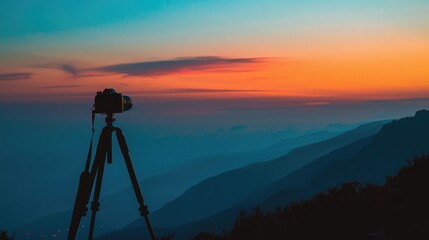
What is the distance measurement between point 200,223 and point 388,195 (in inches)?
4484

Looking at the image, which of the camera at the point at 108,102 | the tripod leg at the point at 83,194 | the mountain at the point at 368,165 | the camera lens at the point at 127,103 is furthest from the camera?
the mountain at the point at 368,165

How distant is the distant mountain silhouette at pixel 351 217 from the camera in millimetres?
8992

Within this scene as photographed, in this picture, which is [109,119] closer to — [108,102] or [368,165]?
[108,102]

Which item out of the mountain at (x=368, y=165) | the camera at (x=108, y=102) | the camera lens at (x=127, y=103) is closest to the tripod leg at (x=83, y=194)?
the camera at (x=108, y=102)

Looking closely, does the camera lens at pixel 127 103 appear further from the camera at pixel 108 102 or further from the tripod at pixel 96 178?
the tripod at pixel 96 178

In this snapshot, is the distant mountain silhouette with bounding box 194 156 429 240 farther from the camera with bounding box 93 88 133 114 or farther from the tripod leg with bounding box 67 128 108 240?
the camera with bounding box 93 88 133 114

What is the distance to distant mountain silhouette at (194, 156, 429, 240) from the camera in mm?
8992

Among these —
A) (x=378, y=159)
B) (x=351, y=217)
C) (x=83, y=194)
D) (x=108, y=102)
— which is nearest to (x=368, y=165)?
(x=378, y=159)

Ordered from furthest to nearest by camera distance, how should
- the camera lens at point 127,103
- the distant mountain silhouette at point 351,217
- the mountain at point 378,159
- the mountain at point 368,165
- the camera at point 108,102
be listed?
the mountain at point 378,159 < the mountain at point 368,165 < the distant mountain silhouette at point 351,217 < the camera lens at point 127,103 < the camera at point 108,102

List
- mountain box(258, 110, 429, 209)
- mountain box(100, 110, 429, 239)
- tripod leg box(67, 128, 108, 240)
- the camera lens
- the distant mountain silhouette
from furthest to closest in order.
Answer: mountain box(258, 110, 429, 209)
mountain box(100, 110, 429, 239)
the distant mountain silhouette
the camera lens
tripod leg box(67, 128, 108, 240)

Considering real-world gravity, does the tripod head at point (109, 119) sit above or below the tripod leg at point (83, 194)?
above

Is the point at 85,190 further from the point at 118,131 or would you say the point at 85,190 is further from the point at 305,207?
the point at 305,207

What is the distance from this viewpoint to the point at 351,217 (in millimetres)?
9781

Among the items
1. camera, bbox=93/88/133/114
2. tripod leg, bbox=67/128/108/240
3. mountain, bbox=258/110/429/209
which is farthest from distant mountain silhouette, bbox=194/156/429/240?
mountain, bbox=258/110/429/209
